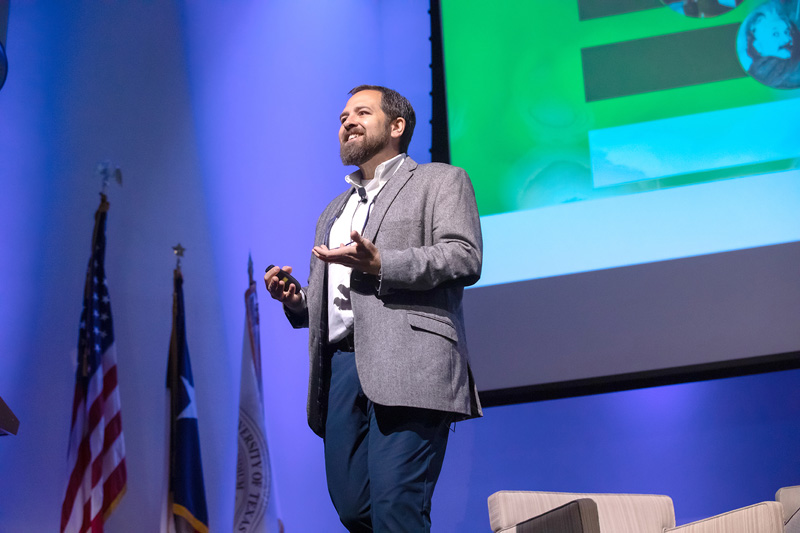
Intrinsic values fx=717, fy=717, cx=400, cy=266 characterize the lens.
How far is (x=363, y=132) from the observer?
1.88m

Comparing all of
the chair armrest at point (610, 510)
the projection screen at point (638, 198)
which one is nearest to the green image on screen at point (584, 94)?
the projection screen at point (638, 198)

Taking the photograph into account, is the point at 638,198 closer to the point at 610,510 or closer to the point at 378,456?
the point at 610,510

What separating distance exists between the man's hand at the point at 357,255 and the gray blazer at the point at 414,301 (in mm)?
24

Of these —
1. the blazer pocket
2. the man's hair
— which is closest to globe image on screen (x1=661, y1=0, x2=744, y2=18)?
the man's hair

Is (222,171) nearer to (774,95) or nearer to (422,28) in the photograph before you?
(422,28)

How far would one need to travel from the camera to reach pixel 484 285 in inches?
130

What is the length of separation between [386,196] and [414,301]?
301 millimetres

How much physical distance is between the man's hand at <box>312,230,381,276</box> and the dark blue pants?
11.6 inches

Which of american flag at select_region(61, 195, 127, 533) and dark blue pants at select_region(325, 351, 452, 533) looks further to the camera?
american flag at select_region(61, 195, 127, 533)

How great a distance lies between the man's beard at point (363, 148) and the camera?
187 centimetres

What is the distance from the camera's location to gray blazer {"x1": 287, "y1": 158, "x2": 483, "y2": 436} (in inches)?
58.8

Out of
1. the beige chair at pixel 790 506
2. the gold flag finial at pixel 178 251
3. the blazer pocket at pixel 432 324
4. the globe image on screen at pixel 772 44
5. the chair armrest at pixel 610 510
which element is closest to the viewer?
the blazer pocket at pixel 432 324

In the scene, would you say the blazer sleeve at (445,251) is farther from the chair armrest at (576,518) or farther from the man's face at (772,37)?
the man's face at (772,37)

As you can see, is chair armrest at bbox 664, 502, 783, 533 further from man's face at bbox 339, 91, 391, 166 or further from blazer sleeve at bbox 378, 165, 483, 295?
man's face at bbox 339, 91, 391, 166
